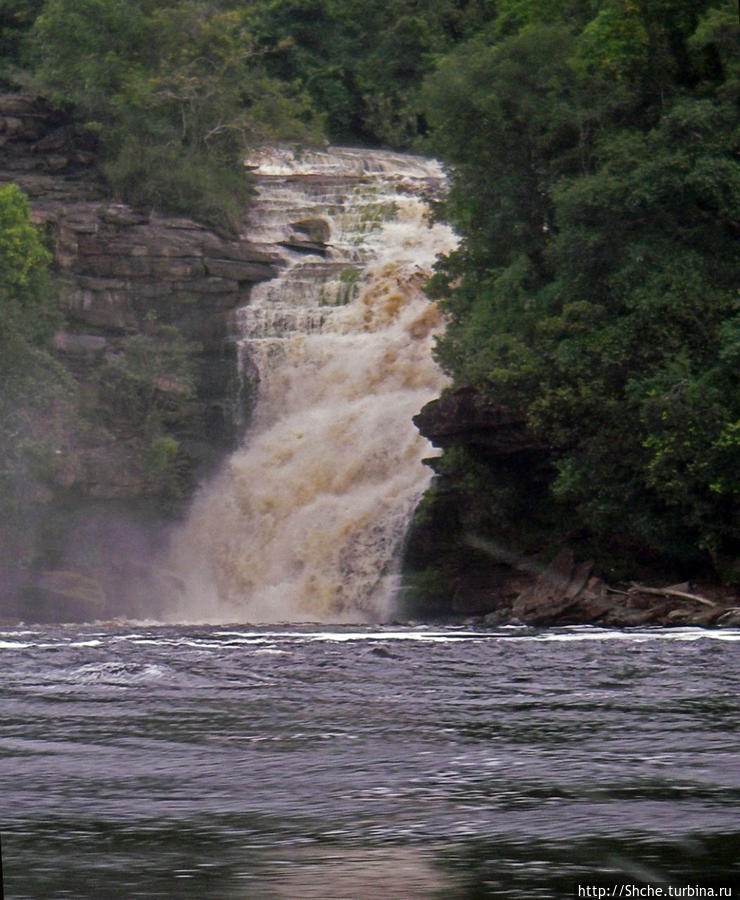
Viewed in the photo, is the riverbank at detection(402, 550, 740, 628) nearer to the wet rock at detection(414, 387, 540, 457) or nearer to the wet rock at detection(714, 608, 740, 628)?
the wet rock at detection(714, 608, 740, 628)

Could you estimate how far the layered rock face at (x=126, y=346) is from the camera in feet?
125

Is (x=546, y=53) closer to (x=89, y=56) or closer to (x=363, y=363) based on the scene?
(x=363, y=363)

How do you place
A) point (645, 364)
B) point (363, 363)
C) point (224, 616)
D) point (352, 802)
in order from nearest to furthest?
point (352, 802)
point (645, 364)
point (224, 616)
point (363, 363)

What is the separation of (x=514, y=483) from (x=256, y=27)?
3592 centimetres

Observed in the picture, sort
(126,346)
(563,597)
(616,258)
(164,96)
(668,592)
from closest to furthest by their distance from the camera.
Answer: (668,592) → (563,597) → (616,258) → (126,346) → (164,96)

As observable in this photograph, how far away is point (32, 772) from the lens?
9758 mm

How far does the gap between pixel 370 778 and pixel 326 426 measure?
27242 mm

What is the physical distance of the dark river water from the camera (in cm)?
678

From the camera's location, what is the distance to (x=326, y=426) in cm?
3656

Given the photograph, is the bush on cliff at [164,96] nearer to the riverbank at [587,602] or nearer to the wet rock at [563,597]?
the riverbank at [587,602]

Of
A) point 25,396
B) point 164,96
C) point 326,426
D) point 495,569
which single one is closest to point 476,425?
point 495,569

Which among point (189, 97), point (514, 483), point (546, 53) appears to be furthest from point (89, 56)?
point (514, 483)

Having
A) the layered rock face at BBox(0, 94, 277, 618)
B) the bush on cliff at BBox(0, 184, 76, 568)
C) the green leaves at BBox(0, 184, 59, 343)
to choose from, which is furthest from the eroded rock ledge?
the green leaves at BBox(0, 184, 59, 343)

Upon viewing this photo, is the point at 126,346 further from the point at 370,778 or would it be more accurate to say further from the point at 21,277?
the point at 370,778
